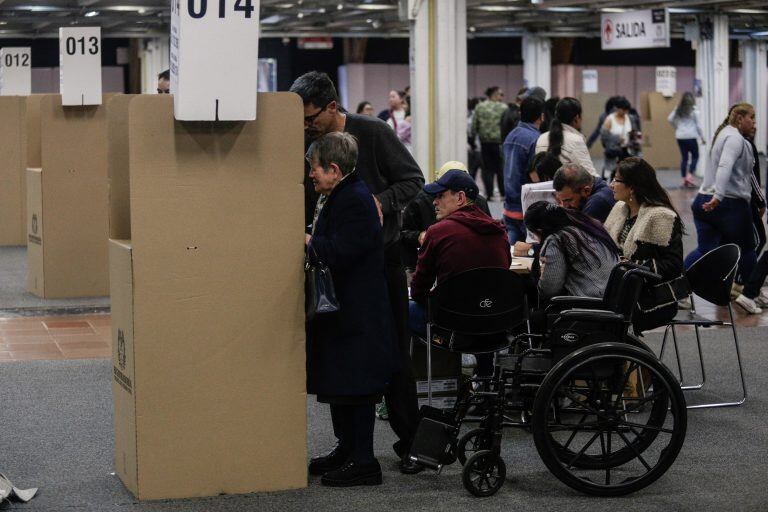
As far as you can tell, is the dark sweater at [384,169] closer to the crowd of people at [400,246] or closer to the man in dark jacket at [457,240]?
the crowd of people at [400,246]

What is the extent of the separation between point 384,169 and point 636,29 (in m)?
14.7

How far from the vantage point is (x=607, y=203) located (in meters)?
6.76

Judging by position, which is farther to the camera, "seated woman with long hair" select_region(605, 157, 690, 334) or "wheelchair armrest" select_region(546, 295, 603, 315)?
"seated woman with long hair" select_region(605, 157, 690, 334)

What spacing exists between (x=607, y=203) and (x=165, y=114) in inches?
133

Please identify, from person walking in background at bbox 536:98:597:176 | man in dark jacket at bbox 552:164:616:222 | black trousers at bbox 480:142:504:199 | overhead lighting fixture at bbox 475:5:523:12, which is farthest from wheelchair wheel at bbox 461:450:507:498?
overhead lighting fixture at bbox 475:5:523:12

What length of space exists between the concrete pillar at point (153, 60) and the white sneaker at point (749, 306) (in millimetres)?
16704

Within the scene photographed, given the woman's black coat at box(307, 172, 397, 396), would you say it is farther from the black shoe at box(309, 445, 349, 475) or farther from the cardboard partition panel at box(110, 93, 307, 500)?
the black shoe at box(309, 445, 349, 475)

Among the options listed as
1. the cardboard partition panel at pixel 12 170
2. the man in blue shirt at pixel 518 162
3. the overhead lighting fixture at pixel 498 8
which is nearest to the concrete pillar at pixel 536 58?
the overhead lighting fixture at pixel 498 8

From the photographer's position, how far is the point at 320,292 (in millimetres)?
4074

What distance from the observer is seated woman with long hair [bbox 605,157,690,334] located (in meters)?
5.27

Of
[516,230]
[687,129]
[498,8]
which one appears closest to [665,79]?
[687,129]

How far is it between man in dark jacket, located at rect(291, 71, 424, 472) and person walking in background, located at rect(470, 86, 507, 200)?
10602 millimetres

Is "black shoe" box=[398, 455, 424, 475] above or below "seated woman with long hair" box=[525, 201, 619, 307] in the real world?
below

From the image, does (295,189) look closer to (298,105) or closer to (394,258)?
(298,105)
